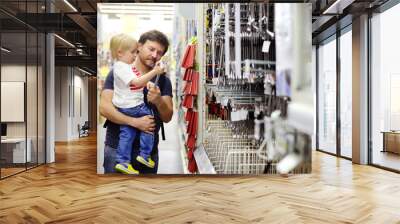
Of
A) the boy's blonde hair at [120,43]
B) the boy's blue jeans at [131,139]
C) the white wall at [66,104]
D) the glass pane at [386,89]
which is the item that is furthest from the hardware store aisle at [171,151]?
the white wall at [66,104]

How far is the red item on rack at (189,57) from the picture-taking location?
462cm

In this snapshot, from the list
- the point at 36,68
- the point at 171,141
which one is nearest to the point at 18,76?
the point at 36,68

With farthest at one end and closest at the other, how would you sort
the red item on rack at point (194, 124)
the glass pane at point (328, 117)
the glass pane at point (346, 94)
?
1. the glass pane at point (328, 117)
2. the glass pane at point (346, 94)
3. the red item on rack at point (194, 124)

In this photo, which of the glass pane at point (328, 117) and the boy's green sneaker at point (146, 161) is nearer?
the boy's green sneaker at point (146, 161)

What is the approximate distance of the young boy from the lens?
475 centimetres

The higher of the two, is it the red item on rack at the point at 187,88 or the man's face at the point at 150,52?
the man's face at the point at 150,52

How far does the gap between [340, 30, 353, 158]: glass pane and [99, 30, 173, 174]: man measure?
386cm

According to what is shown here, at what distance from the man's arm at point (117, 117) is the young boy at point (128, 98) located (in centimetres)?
5

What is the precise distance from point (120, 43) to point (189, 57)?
987mm

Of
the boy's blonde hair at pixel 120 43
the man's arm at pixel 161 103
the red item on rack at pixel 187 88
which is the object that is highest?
the boy's blonde hair at pixel 120 43

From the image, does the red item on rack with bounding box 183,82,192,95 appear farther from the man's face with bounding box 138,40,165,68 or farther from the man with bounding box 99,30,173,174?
the man's face with bounding box 138,40,165,68

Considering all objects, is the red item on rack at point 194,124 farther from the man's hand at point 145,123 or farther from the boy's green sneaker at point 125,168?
the boy's green sneaker at point 125,168

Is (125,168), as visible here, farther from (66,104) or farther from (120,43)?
(66,104)

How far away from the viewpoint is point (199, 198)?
3885mm
